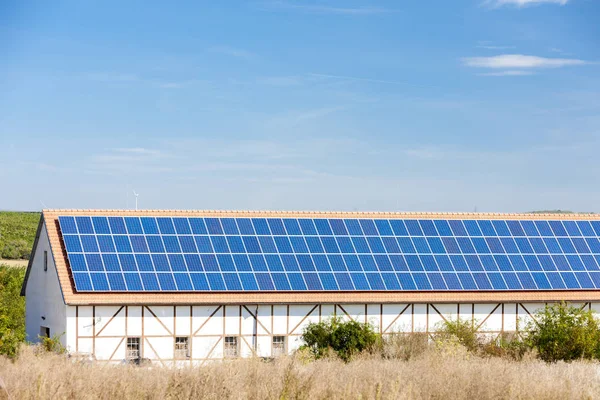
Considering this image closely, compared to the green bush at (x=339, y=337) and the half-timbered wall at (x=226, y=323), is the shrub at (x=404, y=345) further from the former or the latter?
the half-timbered wall at (x=226, y=323)

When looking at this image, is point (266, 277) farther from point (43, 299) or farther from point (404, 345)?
point (43, 299)

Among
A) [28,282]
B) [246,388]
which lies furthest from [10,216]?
[246,388]

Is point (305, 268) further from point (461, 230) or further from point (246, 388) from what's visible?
point (246, 388)

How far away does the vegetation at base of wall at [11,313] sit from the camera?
91.3ft

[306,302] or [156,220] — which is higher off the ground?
[156,220]

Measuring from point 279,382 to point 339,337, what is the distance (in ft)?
61.5

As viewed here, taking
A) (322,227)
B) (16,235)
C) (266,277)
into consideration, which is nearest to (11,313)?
(266,277)

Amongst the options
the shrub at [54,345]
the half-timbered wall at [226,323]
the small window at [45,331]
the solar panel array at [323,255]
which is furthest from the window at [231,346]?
the small window at [45,331]

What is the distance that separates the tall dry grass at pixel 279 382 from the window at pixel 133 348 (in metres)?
15.0

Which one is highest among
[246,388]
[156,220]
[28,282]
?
[156,220]

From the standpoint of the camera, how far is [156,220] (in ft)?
129

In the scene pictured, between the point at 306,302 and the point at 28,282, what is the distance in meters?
13.2

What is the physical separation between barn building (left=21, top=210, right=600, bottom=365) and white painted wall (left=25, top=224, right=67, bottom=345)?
82 millimetres

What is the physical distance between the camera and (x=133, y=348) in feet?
115
